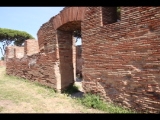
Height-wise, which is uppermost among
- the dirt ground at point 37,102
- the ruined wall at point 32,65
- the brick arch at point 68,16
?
the brick arch at point 68,16

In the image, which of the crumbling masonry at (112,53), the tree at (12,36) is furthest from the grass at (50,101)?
the tree at (12,36)

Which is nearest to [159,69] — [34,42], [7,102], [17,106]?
[17,106]

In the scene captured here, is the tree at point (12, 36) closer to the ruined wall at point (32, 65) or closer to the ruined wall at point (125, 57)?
the ruined wall at point (32, 65)

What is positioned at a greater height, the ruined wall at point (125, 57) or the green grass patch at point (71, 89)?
the ruined wall at point (125, 57)

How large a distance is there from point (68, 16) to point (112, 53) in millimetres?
2313

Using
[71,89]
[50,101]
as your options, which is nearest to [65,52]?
[71,89]

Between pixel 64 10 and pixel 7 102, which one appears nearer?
pixel 7 102

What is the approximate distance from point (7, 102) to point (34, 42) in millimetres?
5544

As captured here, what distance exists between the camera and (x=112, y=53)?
5.14m

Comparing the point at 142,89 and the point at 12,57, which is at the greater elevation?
the point at 12,57

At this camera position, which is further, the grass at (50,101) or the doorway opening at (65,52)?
the doorway opening at (65,52)

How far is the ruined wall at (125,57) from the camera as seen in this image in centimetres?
428

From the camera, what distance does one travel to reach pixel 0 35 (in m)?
30.3
